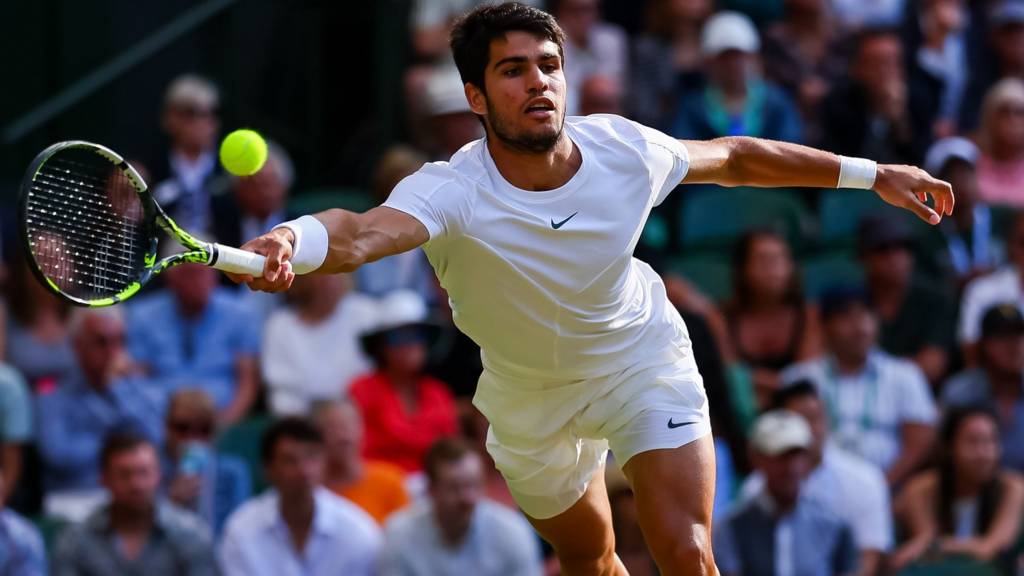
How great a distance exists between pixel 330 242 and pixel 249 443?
13.7 ft

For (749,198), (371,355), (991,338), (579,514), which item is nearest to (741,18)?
(749,198)

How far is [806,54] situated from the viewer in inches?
458

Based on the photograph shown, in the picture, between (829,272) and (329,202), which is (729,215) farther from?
(329,202)

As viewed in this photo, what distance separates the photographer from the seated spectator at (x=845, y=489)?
8547 millimetres

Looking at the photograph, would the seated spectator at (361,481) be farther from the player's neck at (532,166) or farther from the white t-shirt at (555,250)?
the player's neck at (532,166)

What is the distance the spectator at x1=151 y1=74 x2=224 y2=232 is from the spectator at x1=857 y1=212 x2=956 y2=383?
12.2 ft

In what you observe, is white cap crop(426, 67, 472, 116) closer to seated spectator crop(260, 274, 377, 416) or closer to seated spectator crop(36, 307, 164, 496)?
seated spectator crop(260, 274, 377, 416)

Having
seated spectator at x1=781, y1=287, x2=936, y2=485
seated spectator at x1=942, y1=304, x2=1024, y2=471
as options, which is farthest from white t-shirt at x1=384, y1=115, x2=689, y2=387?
seated spectator at x1=942, y1=304, x2=1024, y2=471

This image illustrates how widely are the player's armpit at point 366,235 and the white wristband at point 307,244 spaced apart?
31mm

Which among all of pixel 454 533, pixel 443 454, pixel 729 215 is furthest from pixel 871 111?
pixel 454 533

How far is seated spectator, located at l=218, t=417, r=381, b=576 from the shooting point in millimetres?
8188

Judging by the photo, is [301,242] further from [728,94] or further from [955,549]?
[728,94]

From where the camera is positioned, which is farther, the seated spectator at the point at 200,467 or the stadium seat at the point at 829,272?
the stadium seat at the point at 829,272

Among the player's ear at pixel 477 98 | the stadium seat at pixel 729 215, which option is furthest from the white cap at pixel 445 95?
the player's ear at pixel 477 98
